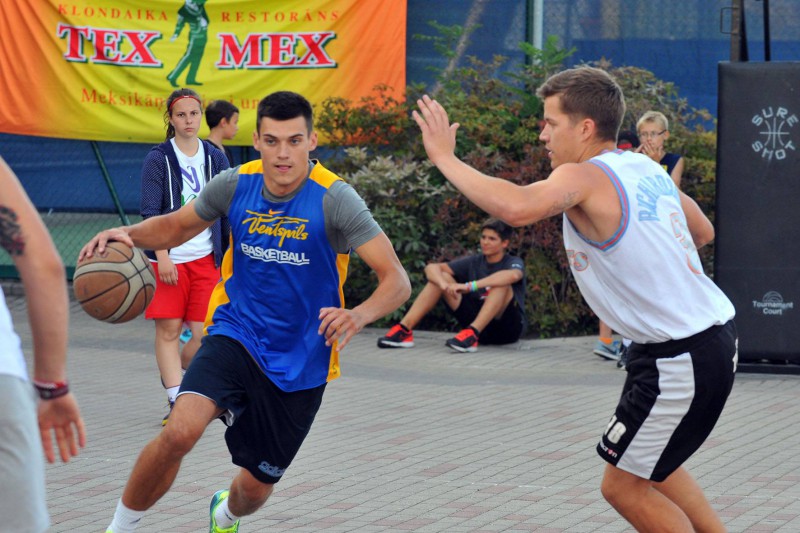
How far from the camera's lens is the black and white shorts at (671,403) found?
434 cm

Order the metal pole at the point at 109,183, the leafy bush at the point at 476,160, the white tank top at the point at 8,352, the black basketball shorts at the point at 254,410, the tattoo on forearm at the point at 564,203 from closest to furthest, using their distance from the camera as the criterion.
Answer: the white tank top at the point at 8,352 → the tattoo on forearm at the point at 564,203 → the black basketball shorts at the point at 254,410 → the leafy bush at the point at 476,160 → the metal pole at the point at 109,183

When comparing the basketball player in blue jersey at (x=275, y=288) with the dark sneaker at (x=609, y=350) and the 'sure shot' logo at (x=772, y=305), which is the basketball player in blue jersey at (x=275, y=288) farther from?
the dark sneaker at (x=609, y=350)

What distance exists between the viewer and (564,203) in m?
4.25

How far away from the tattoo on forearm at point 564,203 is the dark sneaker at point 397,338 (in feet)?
22.6

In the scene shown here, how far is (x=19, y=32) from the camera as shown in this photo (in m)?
13.5

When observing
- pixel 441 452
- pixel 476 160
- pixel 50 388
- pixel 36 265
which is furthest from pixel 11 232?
pixel 476 160

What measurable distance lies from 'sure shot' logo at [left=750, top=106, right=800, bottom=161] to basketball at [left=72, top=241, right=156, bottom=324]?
5918mm

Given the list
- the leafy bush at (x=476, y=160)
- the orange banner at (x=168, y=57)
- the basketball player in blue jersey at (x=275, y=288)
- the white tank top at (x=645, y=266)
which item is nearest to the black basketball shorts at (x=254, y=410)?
the basketball player in blue jersey at (x=275, y=288)

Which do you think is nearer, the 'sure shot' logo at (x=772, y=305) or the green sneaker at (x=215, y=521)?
the green sneaker at (x=215, y=521)

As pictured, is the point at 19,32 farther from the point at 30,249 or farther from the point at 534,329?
the point at 30,249


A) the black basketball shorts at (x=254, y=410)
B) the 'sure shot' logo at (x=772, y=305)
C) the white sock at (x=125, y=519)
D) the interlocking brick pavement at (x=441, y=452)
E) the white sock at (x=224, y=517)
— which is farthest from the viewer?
the 'sure shot' logo at (x=772, y=305)

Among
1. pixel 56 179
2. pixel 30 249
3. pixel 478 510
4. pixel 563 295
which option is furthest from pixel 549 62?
pixel 30 249

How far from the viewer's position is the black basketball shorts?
5.06 metres

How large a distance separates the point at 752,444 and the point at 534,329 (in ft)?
14.7
